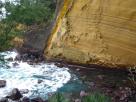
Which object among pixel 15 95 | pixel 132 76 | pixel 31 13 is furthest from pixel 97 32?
pixel 31 13

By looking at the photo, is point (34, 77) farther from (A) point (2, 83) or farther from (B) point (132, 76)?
(B) point (132, 76)

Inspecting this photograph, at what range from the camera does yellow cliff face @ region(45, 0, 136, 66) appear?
8867 millimetres

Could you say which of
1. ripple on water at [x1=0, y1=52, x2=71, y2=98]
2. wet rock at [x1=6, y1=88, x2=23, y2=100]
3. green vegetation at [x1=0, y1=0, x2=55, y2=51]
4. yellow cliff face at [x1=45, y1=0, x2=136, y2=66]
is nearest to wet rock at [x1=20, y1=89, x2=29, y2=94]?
ripple on water at [x1=0, y1=52, x2=71, y2=98]

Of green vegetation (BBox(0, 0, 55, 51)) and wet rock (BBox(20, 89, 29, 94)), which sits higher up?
green vegetation (BBox(0, 0, 55, 51))

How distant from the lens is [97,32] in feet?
30.6

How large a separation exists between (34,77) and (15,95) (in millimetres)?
1640

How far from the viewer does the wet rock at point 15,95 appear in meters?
7.32

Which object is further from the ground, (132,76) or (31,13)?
(31,13)

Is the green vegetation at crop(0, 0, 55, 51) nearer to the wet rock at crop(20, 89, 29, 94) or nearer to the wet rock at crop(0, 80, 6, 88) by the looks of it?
the wet rock at crop(0, 80, 6, 88)

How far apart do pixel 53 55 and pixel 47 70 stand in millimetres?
832

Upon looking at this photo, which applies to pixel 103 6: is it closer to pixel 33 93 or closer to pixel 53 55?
pixel 53 55

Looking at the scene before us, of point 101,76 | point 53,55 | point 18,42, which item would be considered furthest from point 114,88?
point 18,42

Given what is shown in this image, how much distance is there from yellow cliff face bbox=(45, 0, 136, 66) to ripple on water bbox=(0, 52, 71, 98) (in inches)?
24.8

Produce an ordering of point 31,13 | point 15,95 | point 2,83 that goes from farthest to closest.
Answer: point 31,13 → point 2,83 → point 15,95
